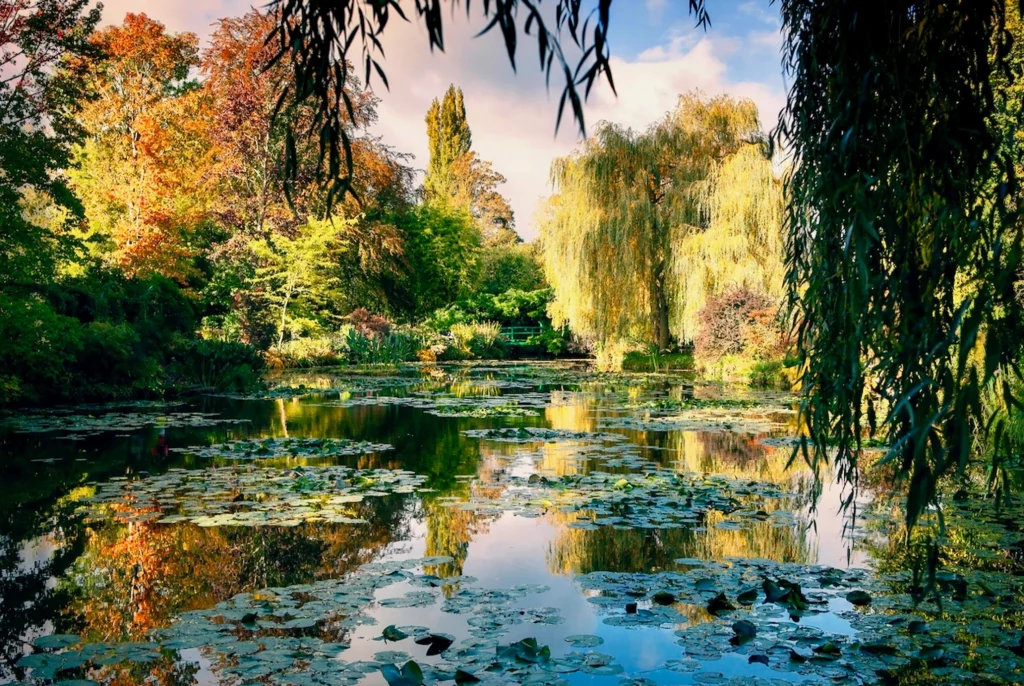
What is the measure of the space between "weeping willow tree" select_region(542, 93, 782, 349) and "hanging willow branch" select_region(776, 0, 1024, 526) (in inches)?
641

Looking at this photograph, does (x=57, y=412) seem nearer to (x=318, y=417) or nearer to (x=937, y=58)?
(x=318, y=417)

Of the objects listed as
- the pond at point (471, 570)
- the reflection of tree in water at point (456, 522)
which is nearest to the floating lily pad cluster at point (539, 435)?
the pond at point (471, 570)

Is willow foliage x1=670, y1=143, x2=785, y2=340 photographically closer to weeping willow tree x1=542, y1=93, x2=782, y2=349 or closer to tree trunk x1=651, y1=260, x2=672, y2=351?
weeping willow tree x1=542, y1=93, x2=782, y2=349

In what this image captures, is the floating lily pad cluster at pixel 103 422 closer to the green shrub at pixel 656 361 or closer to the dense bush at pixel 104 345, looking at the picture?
the dense bush at pixel 104 345

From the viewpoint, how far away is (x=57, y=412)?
11.9 meters

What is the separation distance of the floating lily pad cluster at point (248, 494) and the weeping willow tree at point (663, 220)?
44.3 ft

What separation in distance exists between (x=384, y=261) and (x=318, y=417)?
18.3 meters

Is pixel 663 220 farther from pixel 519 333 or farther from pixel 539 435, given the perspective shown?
pixel 519 333

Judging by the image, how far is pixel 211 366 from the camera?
1750 centimetres

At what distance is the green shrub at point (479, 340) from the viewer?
30031 millimetres

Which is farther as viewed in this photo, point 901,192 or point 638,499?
point 638,499

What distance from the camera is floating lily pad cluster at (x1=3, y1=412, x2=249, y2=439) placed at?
9.90 meters

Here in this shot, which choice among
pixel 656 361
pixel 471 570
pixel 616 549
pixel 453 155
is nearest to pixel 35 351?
pixel 471 570

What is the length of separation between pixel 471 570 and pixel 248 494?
8.52 feet
